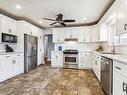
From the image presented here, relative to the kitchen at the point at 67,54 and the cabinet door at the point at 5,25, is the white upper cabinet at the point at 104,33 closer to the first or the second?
the kitchen at the point at 67,54

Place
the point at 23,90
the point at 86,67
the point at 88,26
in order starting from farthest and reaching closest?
the point at 88,26, the point at 86,67, the point at 23,90

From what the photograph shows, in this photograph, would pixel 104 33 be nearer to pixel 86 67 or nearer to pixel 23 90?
pixel 86 67

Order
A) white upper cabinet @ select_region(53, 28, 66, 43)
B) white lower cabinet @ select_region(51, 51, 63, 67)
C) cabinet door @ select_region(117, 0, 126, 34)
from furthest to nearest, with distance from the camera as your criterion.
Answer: white upper cabinet @ select_region(53, 28, 66, 43)
white lower cabinet @ select_region(51, 51, 63, 67)
cabinet door @ select_region(117, 0, 126, 34)

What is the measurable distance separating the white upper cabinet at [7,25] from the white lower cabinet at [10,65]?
1022mm

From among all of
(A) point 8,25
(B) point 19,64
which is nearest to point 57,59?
(B) point 19,64

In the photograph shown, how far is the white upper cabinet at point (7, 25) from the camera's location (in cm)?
407

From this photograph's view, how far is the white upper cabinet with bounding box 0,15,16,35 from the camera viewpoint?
407 centimetres

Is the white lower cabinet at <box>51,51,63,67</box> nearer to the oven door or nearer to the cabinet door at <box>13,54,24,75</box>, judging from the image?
the oven door

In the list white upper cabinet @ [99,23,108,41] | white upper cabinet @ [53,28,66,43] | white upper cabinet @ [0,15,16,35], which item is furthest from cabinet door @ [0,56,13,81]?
white upper cabinet @ [99,23,108,41]

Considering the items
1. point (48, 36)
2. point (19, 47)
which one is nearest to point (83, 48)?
point (48, 36)

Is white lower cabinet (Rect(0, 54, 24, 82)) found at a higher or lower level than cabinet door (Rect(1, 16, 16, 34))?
lower

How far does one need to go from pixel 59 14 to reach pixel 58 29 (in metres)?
2.41

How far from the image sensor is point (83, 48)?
22.4 ft

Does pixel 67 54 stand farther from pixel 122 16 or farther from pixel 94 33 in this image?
pixel 122 16
